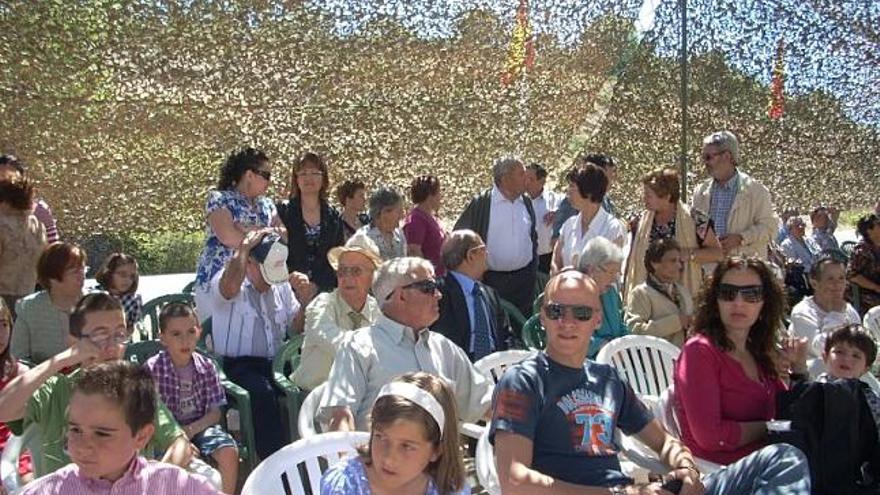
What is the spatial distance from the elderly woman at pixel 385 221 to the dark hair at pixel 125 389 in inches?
121

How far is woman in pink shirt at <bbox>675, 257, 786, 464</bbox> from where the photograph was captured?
9.34 feet

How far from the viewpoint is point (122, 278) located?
14.5ft

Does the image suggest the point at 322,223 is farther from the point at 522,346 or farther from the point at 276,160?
Result: the point at 276,160

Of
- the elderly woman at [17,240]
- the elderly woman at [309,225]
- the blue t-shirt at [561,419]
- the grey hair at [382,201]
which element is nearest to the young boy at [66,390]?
the blue t-shirt at [561,419]

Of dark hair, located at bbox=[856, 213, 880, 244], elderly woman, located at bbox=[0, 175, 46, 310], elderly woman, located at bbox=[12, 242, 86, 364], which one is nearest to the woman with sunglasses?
elderly woman, located at bbox=[12, 242, 86, 364]

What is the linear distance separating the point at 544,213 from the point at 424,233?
1.42 metres

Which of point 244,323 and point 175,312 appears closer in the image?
point 175,312

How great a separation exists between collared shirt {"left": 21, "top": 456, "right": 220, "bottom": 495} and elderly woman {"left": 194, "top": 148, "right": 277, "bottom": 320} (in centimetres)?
219

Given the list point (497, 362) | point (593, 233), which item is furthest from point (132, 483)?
point (593, 233)

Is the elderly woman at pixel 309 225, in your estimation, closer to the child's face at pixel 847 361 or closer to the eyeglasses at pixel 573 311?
the eyeglasses at pixel 573 311

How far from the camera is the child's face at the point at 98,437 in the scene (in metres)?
2.03

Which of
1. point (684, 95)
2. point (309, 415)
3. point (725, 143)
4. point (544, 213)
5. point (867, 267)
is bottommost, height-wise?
point (309, 415)

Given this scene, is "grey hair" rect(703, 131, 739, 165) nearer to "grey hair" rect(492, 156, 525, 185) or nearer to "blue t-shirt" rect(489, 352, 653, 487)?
"grey hair" rect(492, 156, 525, 185)

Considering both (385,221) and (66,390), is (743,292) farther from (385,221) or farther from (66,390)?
(385,221)
